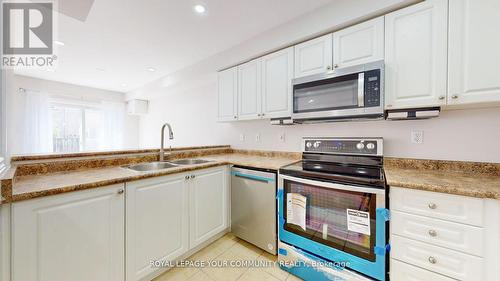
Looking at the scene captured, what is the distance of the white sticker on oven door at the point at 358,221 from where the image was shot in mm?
1313

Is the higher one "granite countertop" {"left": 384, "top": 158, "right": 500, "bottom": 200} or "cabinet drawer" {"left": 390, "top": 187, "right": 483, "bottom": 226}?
"granite countertop" {"left": 384, "top": 158, "right": 500, "bottom": 200}

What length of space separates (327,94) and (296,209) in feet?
3.58

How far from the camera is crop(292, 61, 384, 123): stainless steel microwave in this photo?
152cm

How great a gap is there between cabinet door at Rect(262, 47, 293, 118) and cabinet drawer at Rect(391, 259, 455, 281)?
4.92 feet

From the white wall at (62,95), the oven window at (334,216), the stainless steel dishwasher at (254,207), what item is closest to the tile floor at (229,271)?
the stainless steel dishwasher at (254,207)

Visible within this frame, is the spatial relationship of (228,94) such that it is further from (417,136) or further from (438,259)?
(438,259)

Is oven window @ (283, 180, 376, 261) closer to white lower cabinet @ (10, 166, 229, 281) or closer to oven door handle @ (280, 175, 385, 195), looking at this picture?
oven door handle @ (280, 175, 385, 195)

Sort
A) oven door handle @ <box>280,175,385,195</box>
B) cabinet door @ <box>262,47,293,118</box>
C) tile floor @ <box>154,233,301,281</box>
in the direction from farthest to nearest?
cabinet door @ <box>262,47,293,118</box>, tile floor @ <box>154,233,301,281</box>, oven door handle @ <box>280,175,385,195</box>

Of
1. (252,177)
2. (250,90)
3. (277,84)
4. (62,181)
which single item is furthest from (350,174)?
(62,181)

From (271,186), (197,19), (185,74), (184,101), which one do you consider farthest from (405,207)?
(184,101)

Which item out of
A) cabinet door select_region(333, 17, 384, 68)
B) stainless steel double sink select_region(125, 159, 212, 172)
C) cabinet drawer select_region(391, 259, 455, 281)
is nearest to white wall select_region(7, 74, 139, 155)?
stainless steel double sink select_region(125, 159, 212, 172)

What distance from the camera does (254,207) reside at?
1972 mm

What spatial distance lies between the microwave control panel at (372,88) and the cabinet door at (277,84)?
74 centimetres

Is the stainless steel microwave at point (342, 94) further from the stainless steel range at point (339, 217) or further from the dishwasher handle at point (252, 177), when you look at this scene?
the dishwasher handle at point (252, 177)
